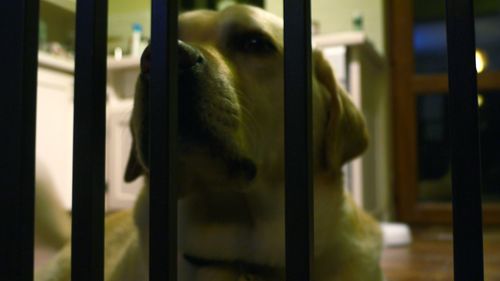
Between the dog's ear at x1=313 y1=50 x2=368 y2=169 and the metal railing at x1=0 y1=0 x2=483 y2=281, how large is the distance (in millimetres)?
594

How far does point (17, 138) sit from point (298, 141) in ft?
1.28

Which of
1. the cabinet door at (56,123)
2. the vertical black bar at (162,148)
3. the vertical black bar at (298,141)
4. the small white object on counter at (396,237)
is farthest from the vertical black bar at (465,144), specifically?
the cabinet door at (56,123)

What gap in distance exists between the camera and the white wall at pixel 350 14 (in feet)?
11.9

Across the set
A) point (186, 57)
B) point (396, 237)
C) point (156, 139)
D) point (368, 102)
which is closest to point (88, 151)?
point (156, 139)

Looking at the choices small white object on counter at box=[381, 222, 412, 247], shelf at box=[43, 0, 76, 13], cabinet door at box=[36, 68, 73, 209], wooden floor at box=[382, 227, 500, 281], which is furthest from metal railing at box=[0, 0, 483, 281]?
shelf at box=[43, 0, 76, 13]

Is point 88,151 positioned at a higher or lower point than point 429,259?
higher

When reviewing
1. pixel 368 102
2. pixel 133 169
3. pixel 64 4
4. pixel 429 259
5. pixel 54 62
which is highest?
pixel 64 4

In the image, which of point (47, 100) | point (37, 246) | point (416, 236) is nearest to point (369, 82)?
point (416, 236)

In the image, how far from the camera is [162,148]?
65 centimetres

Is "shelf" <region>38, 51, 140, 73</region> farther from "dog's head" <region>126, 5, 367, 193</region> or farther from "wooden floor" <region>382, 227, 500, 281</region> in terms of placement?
"dog's head" <region>126, 5, 367, 193</region>

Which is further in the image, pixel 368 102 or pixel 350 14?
pixel 350 14

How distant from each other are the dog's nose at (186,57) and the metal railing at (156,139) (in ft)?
0.62

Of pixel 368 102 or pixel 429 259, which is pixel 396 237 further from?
pixel 368 102

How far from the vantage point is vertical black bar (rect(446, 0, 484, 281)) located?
56cm
